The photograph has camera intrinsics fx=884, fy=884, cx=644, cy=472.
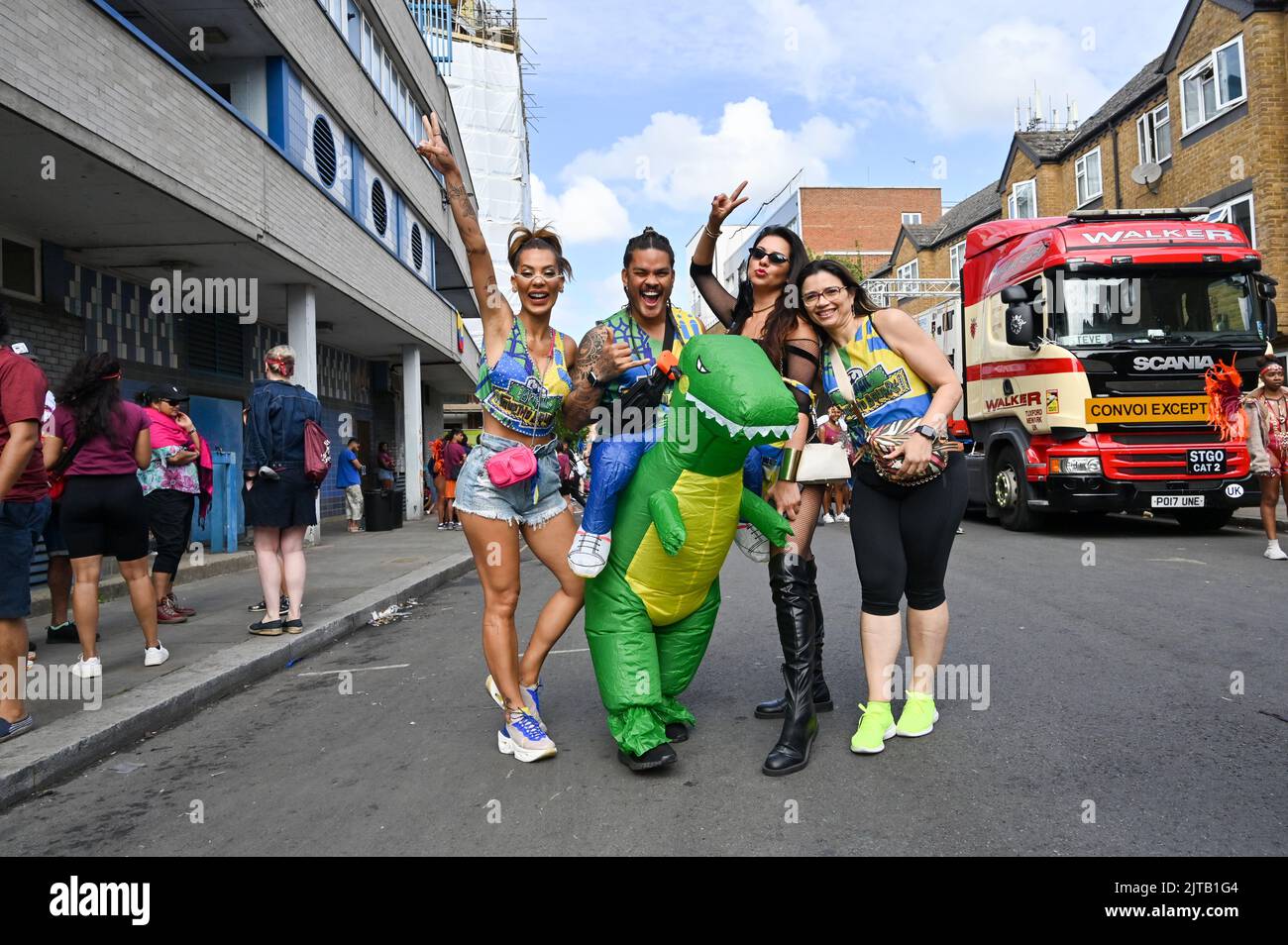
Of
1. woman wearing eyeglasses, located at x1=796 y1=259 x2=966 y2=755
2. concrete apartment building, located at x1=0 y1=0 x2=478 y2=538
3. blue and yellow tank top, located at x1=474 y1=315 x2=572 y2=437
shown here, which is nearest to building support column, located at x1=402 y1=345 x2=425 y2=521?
concrete apartment building, located at x1=0 y1=0 x2=478 y2=538

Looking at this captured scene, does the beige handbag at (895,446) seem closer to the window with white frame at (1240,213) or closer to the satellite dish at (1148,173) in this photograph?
the window with white frame at (1240,213)

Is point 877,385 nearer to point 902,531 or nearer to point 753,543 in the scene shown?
point 902,531

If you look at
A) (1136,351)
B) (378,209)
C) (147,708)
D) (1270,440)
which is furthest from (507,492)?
(378,209)

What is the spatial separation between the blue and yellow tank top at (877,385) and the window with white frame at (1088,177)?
24405 mm

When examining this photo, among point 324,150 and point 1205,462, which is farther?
point 324,150

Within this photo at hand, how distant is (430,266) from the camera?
20891mm

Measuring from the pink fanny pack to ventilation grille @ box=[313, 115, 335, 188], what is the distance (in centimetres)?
1082

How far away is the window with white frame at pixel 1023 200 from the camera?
27.1m

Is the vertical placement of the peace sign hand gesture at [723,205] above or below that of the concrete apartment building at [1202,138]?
below

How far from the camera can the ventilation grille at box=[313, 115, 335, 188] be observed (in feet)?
41.0

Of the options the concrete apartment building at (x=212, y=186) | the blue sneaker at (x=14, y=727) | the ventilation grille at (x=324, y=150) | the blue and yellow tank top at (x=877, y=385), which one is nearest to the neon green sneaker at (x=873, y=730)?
the blue and yellow tank top at (x=877, y=385)

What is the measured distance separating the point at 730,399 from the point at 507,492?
3.33 ft

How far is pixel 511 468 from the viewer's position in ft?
10.8
